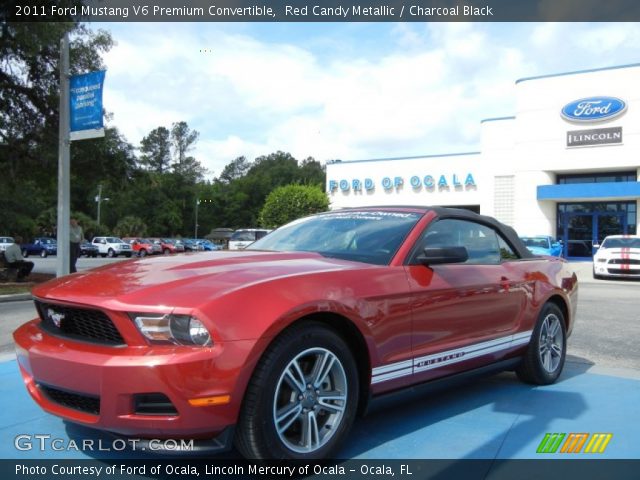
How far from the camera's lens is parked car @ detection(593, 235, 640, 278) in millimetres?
18453

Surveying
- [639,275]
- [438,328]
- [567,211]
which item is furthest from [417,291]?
[567,211]

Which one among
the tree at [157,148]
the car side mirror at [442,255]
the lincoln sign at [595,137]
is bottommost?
the car side mirror at [442,255]

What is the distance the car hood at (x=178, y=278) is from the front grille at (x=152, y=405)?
0.42 meters

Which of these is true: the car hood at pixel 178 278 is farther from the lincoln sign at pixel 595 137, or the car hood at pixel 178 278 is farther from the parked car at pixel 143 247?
the parked car at pixel 143 247

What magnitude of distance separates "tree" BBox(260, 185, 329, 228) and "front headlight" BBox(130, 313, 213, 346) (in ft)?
120

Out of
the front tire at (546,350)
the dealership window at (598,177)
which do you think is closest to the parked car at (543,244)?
the dealership window at (598,177)

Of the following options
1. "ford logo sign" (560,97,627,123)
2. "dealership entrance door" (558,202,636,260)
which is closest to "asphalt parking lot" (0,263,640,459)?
"dealership entrance door" (558,202,636,260)

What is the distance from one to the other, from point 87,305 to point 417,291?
1940mm

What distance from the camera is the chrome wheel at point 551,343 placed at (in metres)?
4.98

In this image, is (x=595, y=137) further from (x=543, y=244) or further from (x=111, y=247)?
(x=111, y=247)

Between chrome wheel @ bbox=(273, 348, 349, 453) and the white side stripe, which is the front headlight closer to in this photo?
chrome wheel @ bbox=(273, 348, 349, 453)

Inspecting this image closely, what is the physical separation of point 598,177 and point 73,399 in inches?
1383

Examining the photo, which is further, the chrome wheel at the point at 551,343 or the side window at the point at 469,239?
the chrome wheel at the point at 551,343

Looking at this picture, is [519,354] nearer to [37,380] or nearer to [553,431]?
[553,431]
